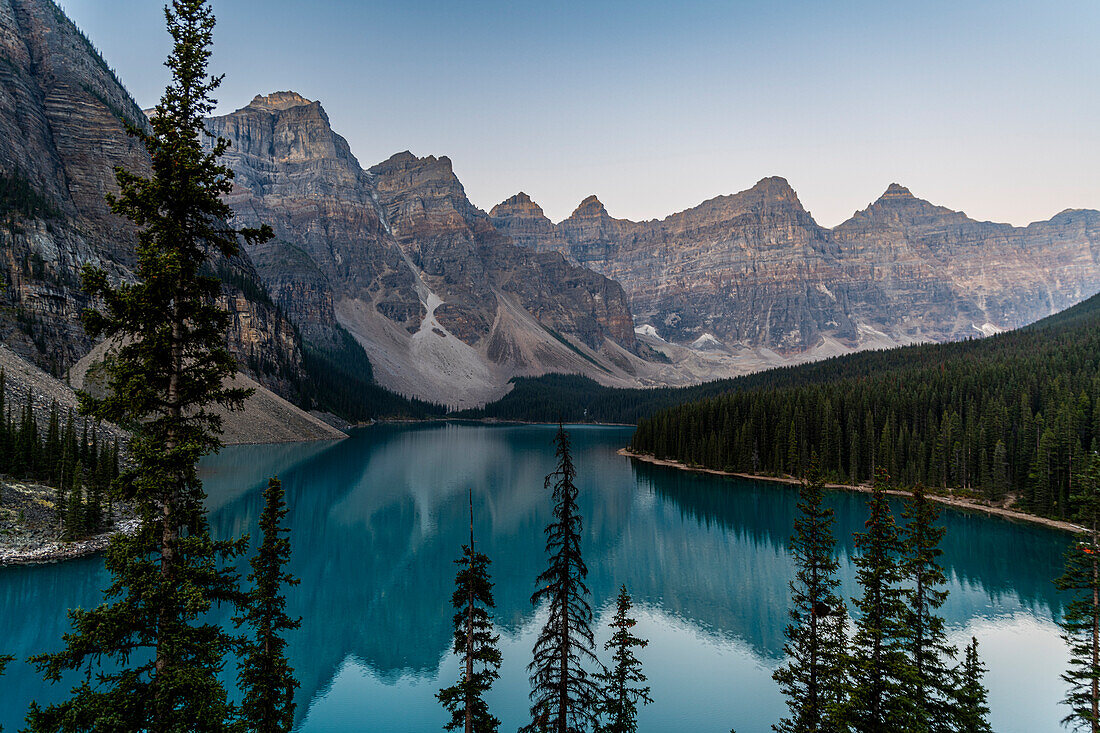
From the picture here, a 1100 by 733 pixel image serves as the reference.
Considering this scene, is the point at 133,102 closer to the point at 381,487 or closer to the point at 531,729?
the point at 381,487

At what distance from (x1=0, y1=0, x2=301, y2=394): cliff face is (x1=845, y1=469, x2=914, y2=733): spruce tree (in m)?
99.6

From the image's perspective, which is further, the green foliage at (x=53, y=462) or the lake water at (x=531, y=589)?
the green foliage at (x=53, y=462)

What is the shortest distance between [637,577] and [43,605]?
3374cm

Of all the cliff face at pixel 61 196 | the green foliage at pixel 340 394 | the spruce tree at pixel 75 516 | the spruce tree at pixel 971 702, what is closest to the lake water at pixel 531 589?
the spruce tree at pixel 75 516

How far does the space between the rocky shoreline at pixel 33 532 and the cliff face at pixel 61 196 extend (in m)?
52.4

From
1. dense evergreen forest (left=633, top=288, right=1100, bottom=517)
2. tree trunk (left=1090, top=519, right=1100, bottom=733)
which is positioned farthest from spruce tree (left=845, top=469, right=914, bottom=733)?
dense evergreen forest (left=633, top=288, right=1100, bottom=517)

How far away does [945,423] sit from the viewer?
68.4 meters

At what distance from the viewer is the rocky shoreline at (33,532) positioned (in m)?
34.2

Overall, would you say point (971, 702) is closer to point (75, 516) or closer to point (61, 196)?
point (75, 516)

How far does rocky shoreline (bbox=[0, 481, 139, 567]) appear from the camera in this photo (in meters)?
34.2

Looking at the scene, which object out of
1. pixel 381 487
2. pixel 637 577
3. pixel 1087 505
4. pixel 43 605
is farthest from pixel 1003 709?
pixel 381 487

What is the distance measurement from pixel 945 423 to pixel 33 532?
289 ft

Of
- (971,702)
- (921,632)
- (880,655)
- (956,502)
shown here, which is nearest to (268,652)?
(880,655)

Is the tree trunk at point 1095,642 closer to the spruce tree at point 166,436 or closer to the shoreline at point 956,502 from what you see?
the spruce tree at point 166,436
